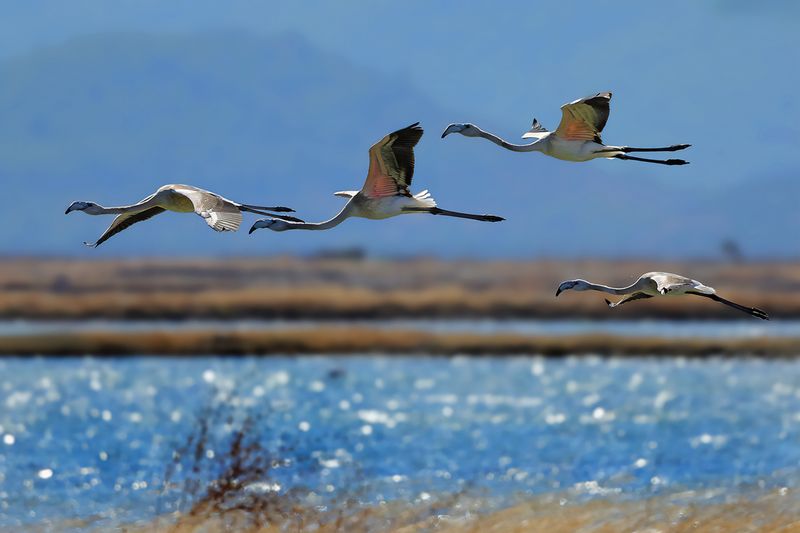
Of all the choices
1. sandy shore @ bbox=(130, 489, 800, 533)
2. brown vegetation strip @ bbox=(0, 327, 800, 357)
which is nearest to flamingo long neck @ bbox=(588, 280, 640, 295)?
sandy shore @ bbox=(130, 489, 800, 533)

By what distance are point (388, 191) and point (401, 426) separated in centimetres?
1910

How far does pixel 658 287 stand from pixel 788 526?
22.3 feet

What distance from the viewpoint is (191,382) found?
1395 inches

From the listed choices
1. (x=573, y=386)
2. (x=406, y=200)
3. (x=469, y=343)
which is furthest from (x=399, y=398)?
(x=406, y=200)

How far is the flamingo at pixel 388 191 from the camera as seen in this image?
33.6 feet

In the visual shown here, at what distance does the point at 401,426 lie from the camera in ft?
95.9

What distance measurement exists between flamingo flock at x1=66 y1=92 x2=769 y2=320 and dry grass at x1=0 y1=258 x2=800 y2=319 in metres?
41.6

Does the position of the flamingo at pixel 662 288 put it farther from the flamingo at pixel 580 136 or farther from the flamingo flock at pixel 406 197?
the flamingo at pixel 580 136

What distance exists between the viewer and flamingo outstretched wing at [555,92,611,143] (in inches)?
429

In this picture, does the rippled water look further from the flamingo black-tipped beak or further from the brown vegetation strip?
the flamingo black-tipped beak

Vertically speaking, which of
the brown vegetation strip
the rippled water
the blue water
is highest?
the rippled water

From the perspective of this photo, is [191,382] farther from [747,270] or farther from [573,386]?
[747,270]

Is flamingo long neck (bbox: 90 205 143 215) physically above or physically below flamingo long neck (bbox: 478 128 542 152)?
below

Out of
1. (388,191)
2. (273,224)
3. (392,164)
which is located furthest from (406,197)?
(273,224)
